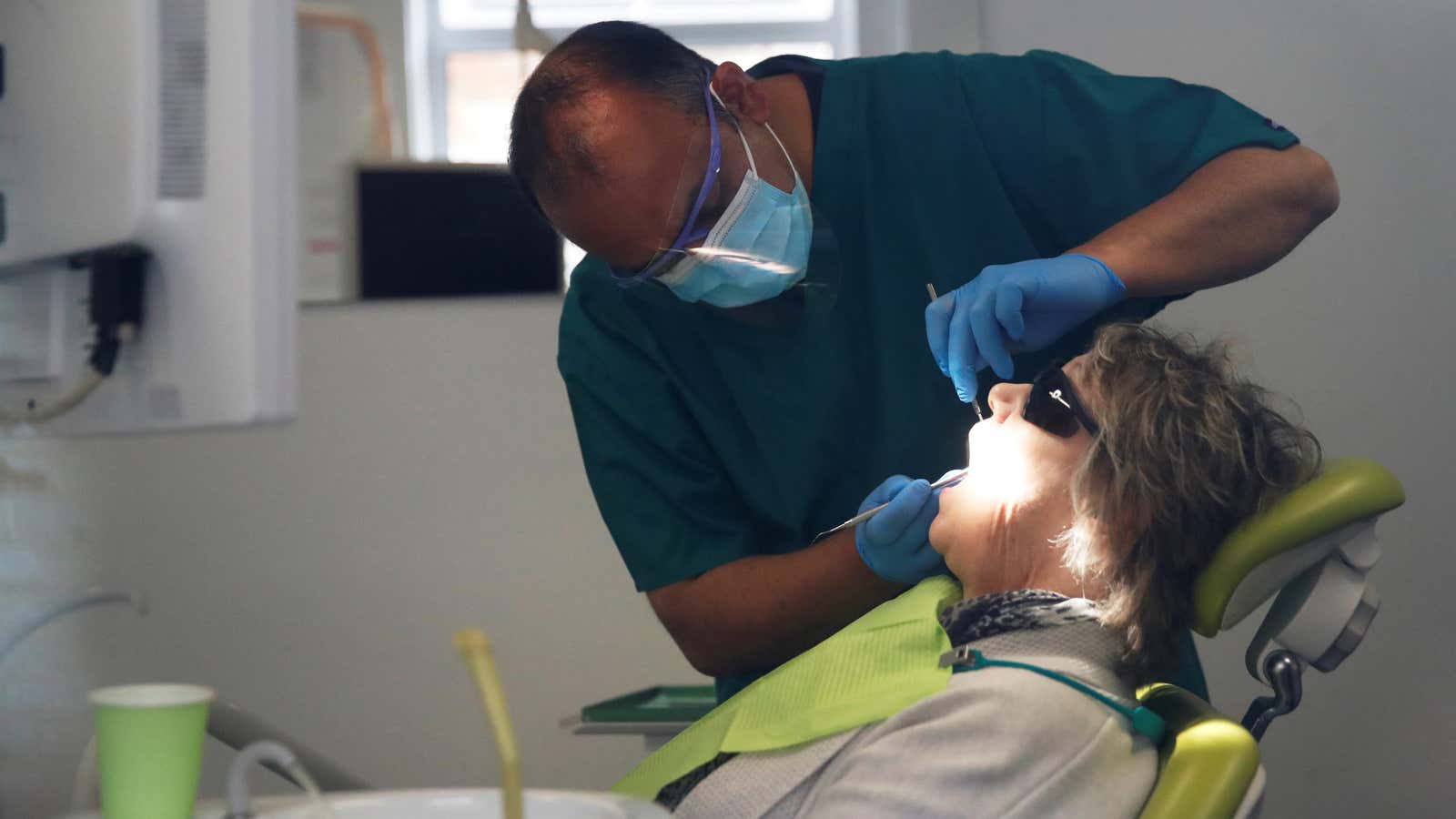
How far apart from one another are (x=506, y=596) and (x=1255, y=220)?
171 centimetres

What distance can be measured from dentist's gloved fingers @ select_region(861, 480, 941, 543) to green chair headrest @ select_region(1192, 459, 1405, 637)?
30 centimetres

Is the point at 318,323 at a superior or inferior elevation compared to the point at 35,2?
inferior

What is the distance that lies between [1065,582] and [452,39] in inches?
78.9

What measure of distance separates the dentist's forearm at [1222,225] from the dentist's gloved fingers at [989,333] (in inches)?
4.9

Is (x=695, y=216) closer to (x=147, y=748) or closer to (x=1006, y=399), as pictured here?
(x=1006, y=399)

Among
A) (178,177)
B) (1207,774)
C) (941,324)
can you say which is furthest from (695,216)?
(1207,774)

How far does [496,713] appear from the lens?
0.80 metres

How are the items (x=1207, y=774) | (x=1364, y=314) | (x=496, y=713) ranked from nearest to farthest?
(x=496, y=713), (x=1207, y=774), (x=1364, y=314)

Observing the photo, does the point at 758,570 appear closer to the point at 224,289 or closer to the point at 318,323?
the point at 224,289

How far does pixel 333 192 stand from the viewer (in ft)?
8.83

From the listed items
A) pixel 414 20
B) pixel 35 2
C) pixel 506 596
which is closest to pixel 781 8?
pixel 414 20

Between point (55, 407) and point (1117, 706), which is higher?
point (55, 407)

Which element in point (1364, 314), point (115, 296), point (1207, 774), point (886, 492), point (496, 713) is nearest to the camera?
point (496, 713)

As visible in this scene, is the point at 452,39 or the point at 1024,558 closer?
the point at 1024,558
